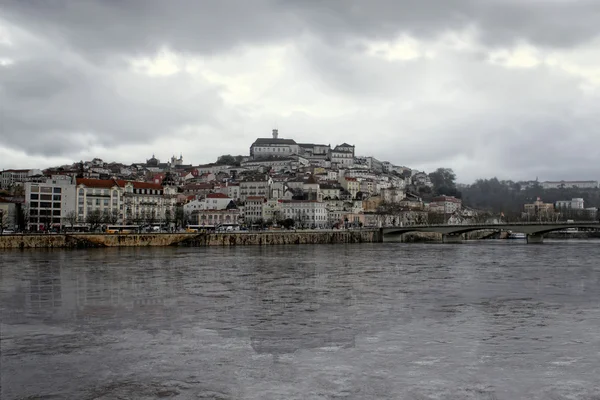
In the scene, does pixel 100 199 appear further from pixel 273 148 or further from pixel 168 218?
pixel 273 148

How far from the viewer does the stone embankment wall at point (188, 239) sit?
58000mm

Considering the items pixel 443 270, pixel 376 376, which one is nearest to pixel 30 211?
pixel 443 270

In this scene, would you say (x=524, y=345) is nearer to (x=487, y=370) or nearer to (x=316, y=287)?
(x=487, y=370)

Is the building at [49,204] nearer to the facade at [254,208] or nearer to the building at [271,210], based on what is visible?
the facade at [254,208]

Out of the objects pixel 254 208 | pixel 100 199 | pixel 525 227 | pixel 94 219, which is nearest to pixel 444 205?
pixel 254 208

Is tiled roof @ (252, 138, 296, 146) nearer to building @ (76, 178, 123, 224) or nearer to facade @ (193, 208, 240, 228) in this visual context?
facade @ (193, 208, 240, 228)

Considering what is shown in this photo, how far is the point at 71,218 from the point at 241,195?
166ft

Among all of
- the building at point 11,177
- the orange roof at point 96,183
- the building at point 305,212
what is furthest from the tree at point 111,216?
the building at point 11,177

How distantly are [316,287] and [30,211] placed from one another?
2529 inches

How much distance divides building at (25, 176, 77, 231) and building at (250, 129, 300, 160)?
90600 mm

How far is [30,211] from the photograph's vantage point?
77250mm

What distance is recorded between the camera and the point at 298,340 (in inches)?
505

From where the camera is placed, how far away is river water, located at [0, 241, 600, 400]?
31.2 feet

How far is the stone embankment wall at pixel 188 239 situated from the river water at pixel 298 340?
36.2 meters
